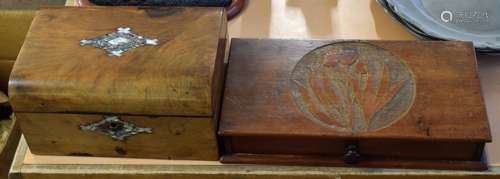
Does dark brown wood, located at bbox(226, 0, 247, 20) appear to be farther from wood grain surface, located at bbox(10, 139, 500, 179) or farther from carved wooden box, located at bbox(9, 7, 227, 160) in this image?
wood grain surface, located at bbox(10, 139, 500, 179)

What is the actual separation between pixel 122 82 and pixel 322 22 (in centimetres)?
40

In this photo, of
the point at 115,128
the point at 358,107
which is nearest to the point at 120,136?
the point at 115,128

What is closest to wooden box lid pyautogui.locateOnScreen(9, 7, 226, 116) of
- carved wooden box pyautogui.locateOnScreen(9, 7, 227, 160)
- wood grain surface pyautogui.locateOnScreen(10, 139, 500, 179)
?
carved wooden box pyautogui.locateOnScreen(9, 7, 227, 160)

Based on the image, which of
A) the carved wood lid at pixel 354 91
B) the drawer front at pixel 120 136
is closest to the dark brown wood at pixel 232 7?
the carved wood lid at pixel 354 91

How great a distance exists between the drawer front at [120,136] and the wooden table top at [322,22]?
0.25 m

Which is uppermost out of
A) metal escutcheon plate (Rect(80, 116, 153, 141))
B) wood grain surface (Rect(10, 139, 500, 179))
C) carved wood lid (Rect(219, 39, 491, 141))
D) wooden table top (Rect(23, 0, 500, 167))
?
wooden table top (Rect(23, 0, 500, 167))

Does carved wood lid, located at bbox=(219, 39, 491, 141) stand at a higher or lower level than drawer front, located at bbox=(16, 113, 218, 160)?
higher

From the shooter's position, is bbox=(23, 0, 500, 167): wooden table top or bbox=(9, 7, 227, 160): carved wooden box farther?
bbox=(23, 0, 500, 167): wooden table top

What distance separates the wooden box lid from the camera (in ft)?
2.65

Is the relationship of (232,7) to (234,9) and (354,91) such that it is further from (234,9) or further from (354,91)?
(354,91)

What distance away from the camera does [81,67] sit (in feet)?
2.73

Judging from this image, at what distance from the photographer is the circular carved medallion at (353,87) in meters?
0.85

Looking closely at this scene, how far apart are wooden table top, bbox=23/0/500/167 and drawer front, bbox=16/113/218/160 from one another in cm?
25

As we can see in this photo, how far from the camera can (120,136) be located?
87cm
